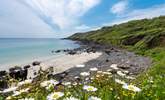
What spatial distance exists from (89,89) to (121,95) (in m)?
0.88

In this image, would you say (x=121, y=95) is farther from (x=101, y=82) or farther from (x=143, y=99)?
(x=143, y=99)

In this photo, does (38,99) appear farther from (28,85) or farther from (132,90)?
(132,90)

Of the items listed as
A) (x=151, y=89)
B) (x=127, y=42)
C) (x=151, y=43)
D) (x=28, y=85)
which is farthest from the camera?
(x=127, y=42)

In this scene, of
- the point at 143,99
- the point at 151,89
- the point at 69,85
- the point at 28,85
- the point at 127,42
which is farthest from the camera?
the point at 127,42

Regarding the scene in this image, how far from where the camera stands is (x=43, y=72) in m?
5.79

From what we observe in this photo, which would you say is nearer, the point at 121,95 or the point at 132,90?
the point at 132,90

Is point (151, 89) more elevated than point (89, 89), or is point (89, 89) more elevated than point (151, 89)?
point (89, 89)

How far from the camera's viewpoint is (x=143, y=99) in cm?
623

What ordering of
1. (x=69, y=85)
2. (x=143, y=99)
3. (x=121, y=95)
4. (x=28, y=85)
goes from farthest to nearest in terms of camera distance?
(x=143, y=99)
(x=69, y=85)
(x=121, y=95)
(x=28, y=85)

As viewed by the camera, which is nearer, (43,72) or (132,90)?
(132,90)

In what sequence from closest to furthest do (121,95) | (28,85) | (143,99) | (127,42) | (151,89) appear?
(28,85) → (121,95) → (143,99) → (151,89) → (127,42)

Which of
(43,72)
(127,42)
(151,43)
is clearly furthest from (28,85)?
(127,42)

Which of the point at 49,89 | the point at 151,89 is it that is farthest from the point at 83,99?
the point at 151,89

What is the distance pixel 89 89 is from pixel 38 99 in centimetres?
82
